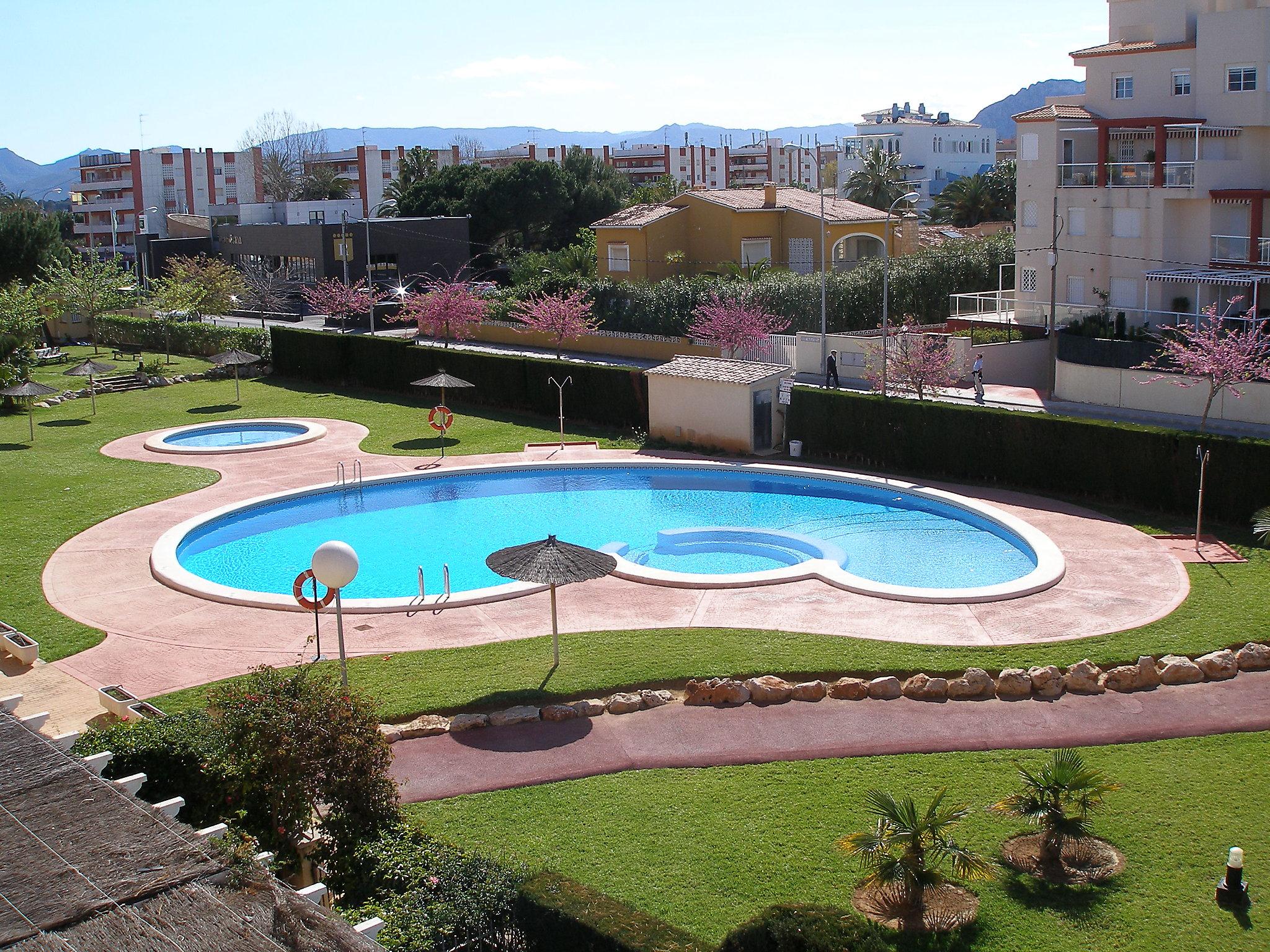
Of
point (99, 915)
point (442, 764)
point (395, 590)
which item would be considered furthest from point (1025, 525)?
point (99, 915)

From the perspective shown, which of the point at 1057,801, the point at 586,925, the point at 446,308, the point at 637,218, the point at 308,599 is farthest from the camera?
the point at 637,218

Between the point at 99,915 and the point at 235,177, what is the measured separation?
134023mm

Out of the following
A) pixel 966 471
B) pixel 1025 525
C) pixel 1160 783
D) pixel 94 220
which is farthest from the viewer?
pixel 94 220

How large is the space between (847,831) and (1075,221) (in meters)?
36.2

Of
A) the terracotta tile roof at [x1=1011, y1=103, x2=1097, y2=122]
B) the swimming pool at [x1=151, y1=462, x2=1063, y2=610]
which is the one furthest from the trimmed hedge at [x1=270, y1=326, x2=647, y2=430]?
the terracotta tile roof at [x1=1011, y1=103, x2=1097, y2=122]

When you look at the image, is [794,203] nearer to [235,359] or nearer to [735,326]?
[735,326]

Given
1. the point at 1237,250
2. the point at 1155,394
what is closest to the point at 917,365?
the point at 1155,394

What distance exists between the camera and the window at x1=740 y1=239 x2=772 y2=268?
188 feet

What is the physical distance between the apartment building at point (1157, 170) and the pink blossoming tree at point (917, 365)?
11040mm

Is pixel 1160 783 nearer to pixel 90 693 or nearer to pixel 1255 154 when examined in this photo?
pixel 90 693

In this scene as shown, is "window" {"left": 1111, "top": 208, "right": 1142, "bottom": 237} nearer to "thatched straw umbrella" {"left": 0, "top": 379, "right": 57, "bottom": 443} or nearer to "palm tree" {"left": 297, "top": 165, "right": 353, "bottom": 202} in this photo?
"thatched straw umbrella" {"left": 0, "top": 379, "right": 57, "bottom": 443}

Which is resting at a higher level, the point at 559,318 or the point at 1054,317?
the point at 559,318

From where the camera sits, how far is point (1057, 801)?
12.1 meters

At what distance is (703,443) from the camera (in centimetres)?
3294
